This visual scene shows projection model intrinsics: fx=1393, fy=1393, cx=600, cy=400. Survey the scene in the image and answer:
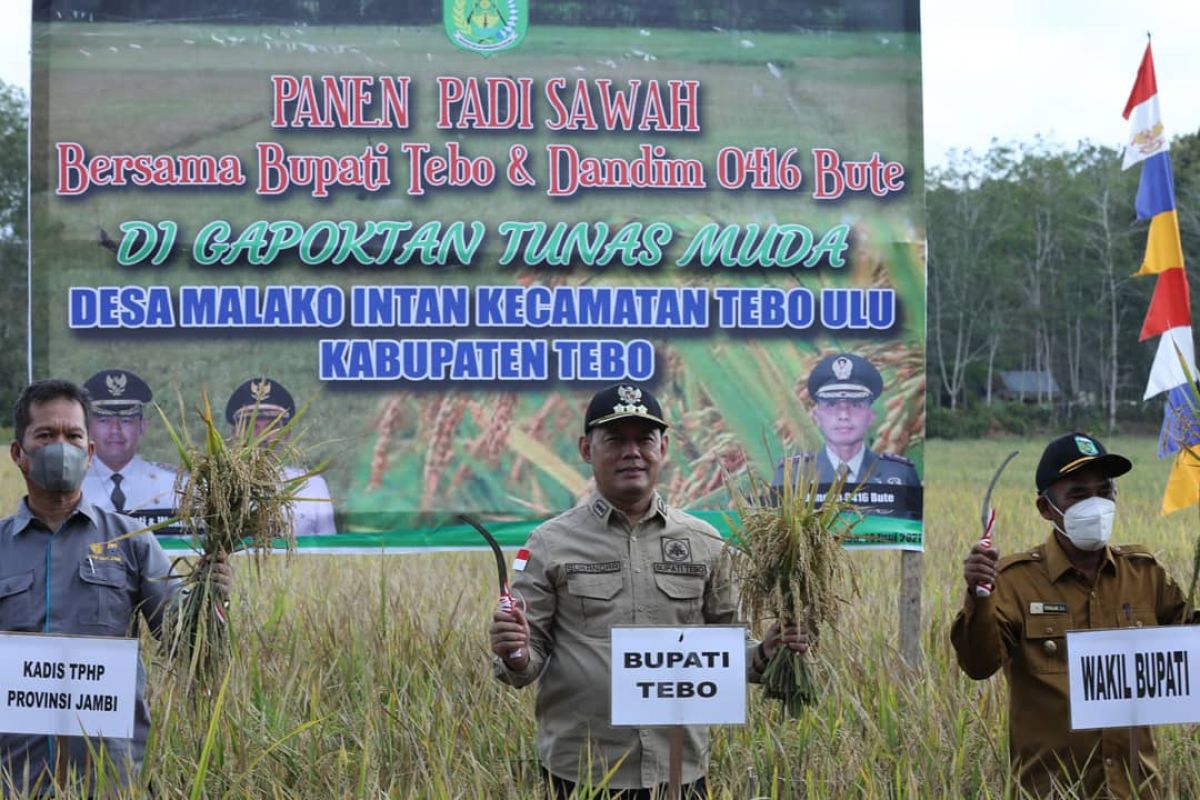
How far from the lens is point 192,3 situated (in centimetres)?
619

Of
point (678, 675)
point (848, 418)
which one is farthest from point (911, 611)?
point (678, 675)

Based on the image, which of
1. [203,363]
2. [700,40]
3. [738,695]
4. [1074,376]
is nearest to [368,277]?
[203,363]

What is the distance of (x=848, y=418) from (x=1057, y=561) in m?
2.36

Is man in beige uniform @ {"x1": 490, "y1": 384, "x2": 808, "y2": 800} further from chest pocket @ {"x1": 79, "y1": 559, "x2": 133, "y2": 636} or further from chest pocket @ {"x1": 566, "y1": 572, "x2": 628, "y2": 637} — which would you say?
chest pocket @ {"x1": 79, "y1": 559, "x2": 133, "y2": 636}

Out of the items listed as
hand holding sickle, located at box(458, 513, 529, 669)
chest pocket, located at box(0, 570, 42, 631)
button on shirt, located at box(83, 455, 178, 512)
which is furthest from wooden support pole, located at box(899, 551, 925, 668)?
chest pocket, located at box(0, 570, 42, 631)

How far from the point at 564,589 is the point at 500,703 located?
78.3 inches

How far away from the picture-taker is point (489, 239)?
623 centimetres

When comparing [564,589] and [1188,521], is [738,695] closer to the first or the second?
[564,589]

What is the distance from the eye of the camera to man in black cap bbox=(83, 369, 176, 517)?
6.00 metres

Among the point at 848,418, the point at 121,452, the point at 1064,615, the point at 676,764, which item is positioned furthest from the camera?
the point at 848,418

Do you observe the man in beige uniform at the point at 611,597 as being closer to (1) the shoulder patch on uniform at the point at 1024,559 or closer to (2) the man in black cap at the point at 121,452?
(1) the shoulder patch on uniform at the point at 1024,559

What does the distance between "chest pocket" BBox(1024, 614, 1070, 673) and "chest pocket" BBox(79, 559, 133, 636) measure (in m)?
2.50

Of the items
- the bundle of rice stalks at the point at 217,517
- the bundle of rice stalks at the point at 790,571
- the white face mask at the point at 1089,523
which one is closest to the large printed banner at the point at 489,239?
the bundle of rice stalks at the point at 217,517

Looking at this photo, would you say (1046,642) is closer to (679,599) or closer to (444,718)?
(679,599)
